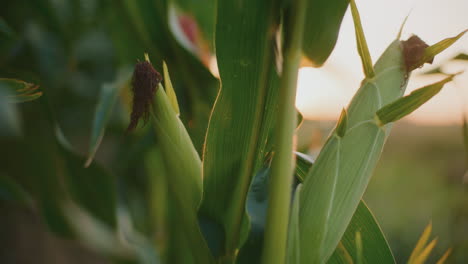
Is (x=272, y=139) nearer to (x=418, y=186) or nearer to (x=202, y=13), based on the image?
(x=202, y=13)

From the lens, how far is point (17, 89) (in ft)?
0.96

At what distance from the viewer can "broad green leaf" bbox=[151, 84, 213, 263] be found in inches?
10.9

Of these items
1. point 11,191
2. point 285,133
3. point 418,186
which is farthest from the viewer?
point 418,186

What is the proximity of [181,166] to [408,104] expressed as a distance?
0.55ft

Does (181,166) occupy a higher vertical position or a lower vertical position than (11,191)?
higher

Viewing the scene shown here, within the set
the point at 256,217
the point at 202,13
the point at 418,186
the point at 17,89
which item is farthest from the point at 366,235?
the point at 418,186

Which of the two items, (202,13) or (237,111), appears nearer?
(237,111)

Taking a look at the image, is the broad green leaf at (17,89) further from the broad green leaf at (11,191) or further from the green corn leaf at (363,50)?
the broad green leaf at (11,191)

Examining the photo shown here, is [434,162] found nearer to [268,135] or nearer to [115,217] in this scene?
[115,217]

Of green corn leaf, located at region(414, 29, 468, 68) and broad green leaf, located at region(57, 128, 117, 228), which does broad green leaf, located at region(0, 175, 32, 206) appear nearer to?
broad green leaf, located at region(57, 128, 117, 228)

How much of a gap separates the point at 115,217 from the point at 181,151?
18.1 inches

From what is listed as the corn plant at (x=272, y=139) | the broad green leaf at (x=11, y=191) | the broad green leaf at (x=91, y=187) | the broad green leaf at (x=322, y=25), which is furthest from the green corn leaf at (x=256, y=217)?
the broad green leaf at (x=11, y=191)

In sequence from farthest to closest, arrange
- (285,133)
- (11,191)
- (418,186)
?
(418,186), (11,191), (285,133)

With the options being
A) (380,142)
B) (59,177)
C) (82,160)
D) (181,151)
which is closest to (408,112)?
(380,142)
